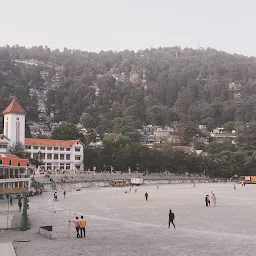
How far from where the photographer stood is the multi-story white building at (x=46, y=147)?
8975 cm

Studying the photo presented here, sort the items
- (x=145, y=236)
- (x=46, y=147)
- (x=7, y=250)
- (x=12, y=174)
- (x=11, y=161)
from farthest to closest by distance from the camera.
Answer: (x=46, y=147), (x=11, y=161), (x=12, y=174), (x=145, y=236), (x=7, y=250)

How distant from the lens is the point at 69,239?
19953 mm

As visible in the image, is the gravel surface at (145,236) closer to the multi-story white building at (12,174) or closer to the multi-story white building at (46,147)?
the multi-story white building at (12,174)

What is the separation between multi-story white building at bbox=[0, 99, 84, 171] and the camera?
8975 centimetres

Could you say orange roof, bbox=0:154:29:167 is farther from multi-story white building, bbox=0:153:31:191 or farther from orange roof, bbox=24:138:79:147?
orange roof, bbox=24:138:79:147

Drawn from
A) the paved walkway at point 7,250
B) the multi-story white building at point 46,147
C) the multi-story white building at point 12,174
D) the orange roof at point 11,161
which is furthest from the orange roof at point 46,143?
the paved walkway at point 7,250

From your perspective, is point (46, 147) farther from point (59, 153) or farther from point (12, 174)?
point (12, 174)

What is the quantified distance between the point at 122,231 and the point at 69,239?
3454mm

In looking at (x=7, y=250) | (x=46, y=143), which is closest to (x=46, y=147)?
(x=46, y=143)

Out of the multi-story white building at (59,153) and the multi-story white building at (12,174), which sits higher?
the multi-story white building at (59,153)

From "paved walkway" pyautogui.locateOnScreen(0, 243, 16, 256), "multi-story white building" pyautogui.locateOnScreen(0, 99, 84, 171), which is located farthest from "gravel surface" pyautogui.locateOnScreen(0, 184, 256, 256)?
"multi-story white building" pyautogui.locateOnScreen(0, 99, 84, 171)

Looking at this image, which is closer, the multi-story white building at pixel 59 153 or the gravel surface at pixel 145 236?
the gravel surface at pixel 145 236

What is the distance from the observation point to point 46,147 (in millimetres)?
96625

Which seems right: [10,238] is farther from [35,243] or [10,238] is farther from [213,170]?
[213,170]
